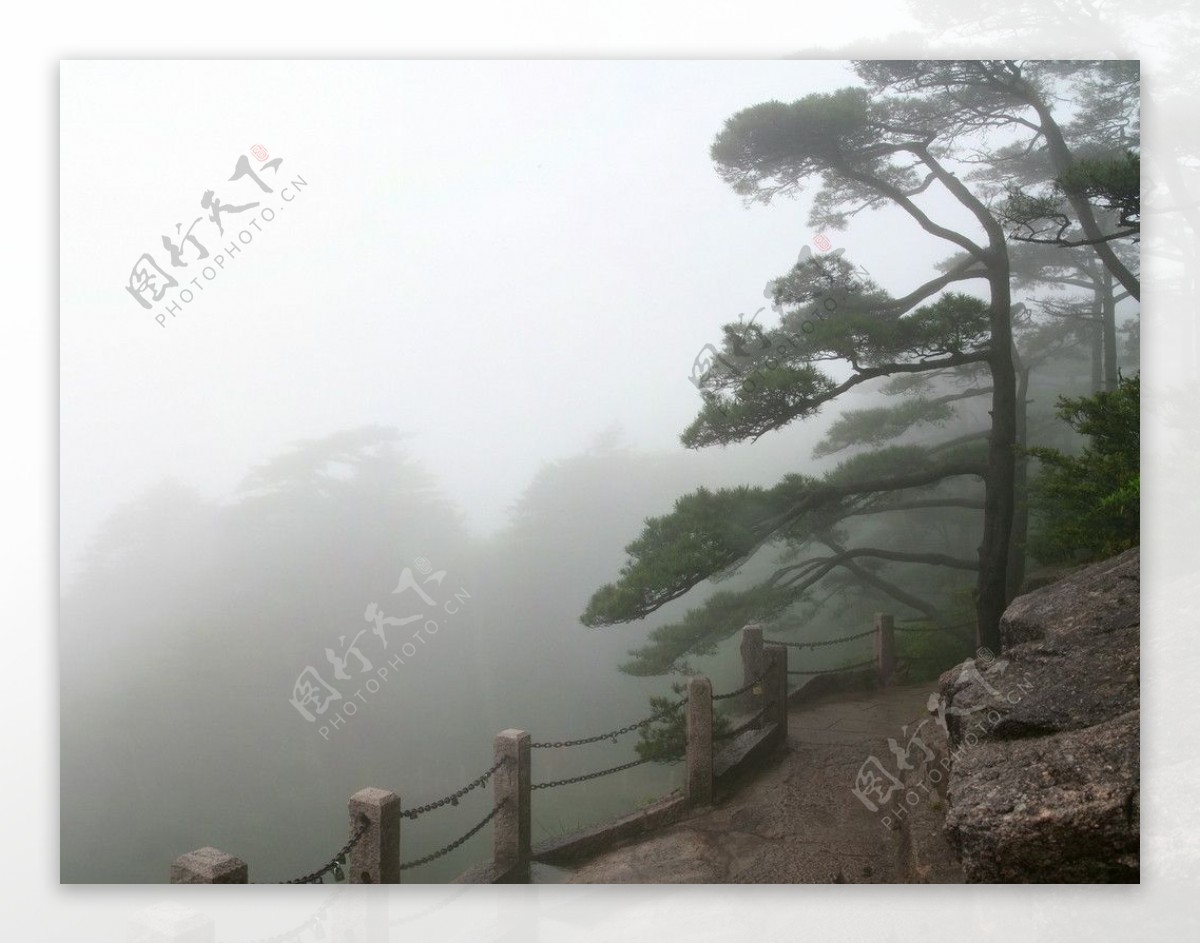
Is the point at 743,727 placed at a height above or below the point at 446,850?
above

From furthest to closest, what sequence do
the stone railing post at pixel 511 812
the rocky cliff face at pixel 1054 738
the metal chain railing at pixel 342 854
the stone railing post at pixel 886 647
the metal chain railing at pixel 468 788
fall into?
the stone railing post at pixel 886 647 → the stone railing post at pixel 511 812 → the metal chain railing at pixel 468 788 → the metal chain railing at pixel 342 854 → the rocky cliff face at pixel 1054 738

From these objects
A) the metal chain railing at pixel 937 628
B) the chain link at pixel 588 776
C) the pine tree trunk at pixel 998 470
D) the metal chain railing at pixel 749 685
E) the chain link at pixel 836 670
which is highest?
the pine tree trunk at pixel 998 470

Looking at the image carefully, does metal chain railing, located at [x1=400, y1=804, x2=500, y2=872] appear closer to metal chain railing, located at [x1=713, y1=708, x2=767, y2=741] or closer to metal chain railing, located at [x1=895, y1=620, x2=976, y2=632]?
metal chain railing, located at [x1=713, y1=708, x2=767, y2=741]

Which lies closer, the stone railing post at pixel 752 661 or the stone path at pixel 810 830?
the stone path at pixel 810 830

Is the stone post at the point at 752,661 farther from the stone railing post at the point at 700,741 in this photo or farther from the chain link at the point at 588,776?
the chain link at the point at 588,776

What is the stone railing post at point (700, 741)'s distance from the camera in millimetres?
4195

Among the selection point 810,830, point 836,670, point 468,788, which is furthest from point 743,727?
point 468,788

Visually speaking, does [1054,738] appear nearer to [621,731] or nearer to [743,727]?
[743,727]

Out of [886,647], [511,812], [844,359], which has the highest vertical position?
[844,359]

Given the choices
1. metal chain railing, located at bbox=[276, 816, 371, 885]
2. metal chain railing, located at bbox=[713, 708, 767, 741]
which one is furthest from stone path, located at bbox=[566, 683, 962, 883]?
metal chain railing, located at bbox=[276, 816, 371, 885]

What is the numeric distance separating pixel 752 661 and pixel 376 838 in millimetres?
1895

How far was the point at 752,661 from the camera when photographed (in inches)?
173

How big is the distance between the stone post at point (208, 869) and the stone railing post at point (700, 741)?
6.51 ft

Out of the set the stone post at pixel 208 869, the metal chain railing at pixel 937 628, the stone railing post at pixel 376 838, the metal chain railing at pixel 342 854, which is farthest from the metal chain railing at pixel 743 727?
the stone post at pixel 208 869
